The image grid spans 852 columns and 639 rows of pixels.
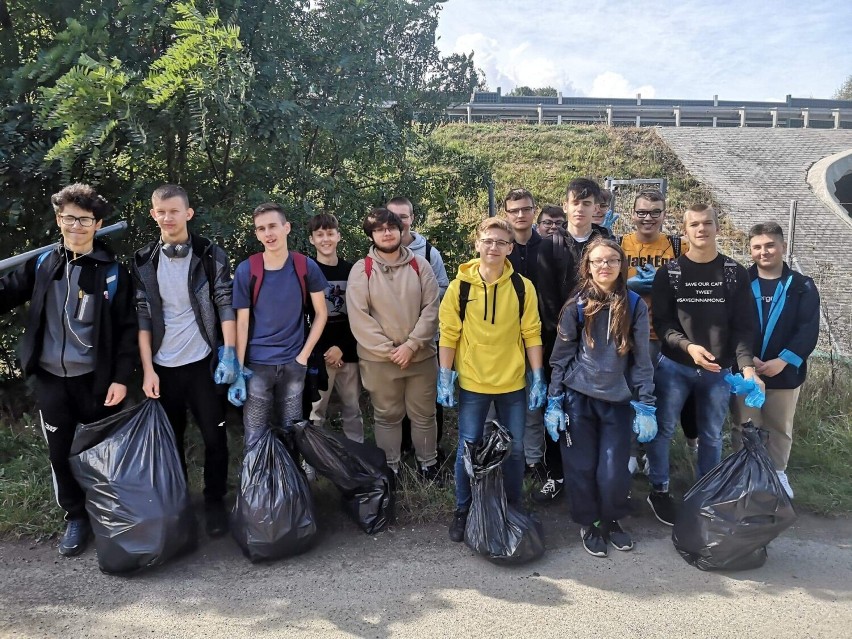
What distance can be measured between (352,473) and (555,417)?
117 centimetres

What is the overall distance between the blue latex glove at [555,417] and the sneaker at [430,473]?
0.94m

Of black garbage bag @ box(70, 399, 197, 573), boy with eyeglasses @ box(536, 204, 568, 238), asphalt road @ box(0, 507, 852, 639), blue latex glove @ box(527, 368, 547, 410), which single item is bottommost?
asphalt road @ box(0, 507, 852, 639)

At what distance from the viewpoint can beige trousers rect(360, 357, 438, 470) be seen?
3680 mm

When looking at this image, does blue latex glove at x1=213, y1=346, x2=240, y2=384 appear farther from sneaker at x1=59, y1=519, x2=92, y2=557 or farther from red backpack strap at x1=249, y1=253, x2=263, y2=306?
sneaker at x1=59, y1=519, x2=92, y2=557

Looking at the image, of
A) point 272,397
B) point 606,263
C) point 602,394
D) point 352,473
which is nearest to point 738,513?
point 602,394

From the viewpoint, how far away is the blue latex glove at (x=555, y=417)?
10.5ft

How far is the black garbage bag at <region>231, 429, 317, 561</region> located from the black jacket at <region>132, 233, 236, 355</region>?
683 millimetres

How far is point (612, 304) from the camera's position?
3.13 meters

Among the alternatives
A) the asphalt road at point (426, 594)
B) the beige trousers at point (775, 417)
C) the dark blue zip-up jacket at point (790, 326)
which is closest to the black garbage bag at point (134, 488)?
the asphalt road at point (426, 594)

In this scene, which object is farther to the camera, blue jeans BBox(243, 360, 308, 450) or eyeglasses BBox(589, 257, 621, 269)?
blue jeans BBox(243, 360, 308, 450)

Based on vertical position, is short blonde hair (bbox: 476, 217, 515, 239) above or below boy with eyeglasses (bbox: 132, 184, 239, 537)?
above

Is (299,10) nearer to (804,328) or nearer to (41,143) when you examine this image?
(41,143)

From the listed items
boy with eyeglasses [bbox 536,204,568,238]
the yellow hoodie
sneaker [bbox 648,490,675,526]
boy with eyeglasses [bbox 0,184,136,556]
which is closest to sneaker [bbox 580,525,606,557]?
sneaker [bbox 648,490,675,526]

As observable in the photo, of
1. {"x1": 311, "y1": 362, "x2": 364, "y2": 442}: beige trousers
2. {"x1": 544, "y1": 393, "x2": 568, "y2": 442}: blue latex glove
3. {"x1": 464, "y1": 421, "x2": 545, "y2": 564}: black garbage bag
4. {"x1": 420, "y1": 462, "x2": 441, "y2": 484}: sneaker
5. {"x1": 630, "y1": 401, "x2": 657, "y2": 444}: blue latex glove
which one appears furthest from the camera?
{"x1": 311, "y1": 362, "x2": 364, "y2": 442}: beige trousers
